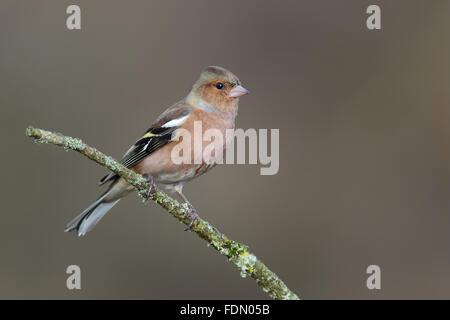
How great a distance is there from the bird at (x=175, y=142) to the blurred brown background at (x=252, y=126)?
2.12 meters

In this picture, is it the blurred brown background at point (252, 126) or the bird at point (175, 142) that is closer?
the bird at point (175, 142)

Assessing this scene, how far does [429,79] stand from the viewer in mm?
7926

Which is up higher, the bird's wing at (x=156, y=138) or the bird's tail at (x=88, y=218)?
the bird's wing at (x=156, y=138)

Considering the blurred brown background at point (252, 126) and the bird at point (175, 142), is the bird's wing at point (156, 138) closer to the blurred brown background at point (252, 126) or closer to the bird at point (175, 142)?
Answer: the bird at point (175, 142)

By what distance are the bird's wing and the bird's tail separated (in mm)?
361

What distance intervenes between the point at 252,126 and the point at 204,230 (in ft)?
15.3

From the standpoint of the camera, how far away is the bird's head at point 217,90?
15.9 ft

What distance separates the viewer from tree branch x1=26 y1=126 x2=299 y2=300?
2549 mm

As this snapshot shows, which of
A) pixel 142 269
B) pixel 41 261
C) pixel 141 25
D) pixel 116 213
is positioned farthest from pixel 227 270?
pixel 141 25

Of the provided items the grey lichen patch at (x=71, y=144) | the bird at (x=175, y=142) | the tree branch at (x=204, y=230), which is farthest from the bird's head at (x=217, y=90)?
the grey lichen patch at (x=71, y=144)

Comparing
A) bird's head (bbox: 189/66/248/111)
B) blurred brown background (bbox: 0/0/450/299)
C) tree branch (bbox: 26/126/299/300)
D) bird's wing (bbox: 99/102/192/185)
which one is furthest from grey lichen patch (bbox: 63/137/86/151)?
blurred brown background (bbox: 0/0/450/299)

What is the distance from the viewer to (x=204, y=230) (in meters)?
3.02

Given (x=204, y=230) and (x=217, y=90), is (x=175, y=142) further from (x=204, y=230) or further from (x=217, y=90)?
(x=204, y=230)

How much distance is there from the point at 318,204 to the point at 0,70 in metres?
4.86
